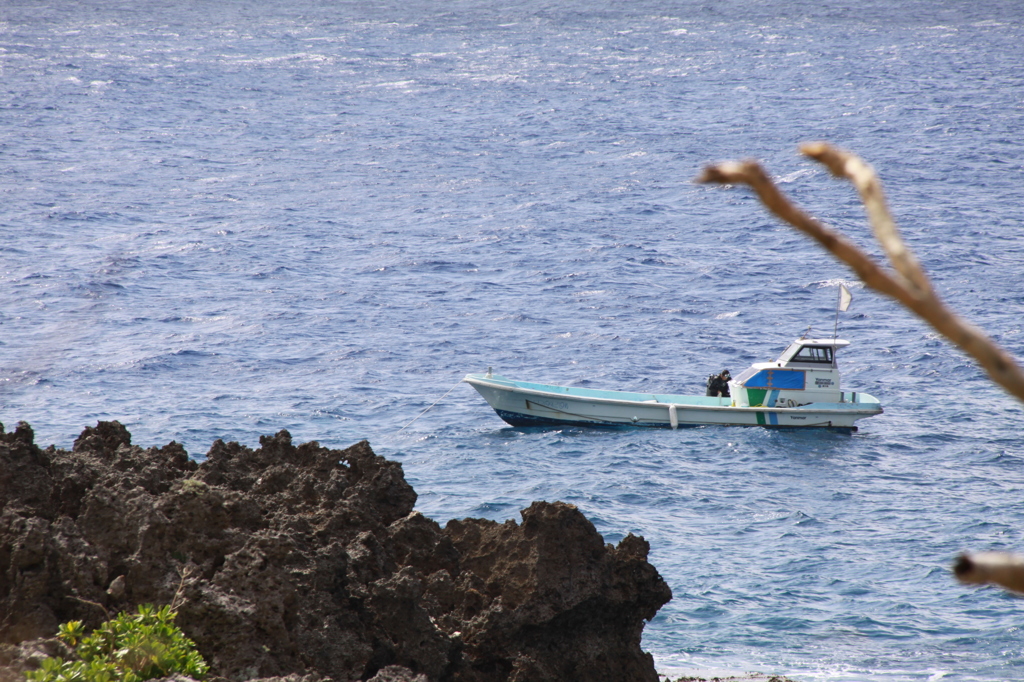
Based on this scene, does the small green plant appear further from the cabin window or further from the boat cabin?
the cabin window

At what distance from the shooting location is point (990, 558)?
4.82 feet

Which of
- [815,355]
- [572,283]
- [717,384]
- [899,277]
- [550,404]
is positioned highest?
[899,277]

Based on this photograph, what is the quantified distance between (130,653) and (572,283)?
38.6 metres

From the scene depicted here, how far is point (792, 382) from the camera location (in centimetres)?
2812

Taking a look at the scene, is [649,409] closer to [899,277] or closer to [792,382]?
[792,382]

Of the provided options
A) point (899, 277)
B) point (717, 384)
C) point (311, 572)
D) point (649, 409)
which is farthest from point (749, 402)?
point (899, 277)

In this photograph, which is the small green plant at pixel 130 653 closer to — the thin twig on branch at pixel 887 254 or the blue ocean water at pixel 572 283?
the blue ocean water at pixel 572 283

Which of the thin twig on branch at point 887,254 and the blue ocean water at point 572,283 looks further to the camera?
the blue ocean water at point 572,283

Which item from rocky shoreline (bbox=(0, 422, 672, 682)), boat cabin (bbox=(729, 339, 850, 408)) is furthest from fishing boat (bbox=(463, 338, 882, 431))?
rocky shoreline (bbox=(0, 422, 672, 682))

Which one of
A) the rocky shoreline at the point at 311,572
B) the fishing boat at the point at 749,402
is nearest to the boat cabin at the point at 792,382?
the fishing boat at the point at 749,402

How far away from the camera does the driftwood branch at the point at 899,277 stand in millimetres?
1468

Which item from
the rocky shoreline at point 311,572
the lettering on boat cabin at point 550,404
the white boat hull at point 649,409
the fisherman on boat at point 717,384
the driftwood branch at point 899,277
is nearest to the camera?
the driftwood branch at point 899,277

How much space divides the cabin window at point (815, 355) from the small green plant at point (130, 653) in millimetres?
22872

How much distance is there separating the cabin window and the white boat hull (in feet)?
3.85
